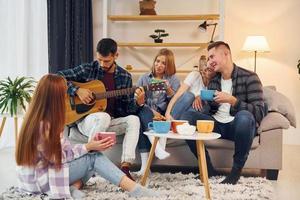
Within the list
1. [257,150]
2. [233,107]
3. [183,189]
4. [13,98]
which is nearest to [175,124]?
[183,189]

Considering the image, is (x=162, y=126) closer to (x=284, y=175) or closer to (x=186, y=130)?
(x=186, y=130)

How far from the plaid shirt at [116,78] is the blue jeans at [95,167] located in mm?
803

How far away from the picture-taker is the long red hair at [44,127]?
2.10 m

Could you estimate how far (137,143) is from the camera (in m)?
2.93

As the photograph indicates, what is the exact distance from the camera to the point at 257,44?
15.4 feet

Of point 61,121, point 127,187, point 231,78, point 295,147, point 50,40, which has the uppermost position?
point 50,40

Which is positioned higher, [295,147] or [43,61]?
[43,61]

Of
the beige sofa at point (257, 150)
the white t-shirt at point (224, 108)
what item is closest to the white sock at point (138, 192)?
the beige sofa at point (257, 150)

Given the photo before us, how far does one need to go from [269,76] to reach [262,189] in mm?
2683

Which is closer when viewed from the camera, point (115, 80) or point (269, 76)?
point (115, 80)

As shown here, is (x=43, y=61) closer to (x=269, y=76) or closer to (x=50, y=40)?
(x=50, y=40)

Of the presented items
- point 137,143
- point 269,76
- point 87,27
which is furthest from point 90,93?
point 269,76

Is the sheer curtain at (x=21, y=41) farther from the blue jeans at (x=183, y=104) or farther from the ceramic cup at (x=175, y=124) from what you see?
the ceramic cup at (x=175, y=124)

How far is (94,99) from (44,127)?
84cm
